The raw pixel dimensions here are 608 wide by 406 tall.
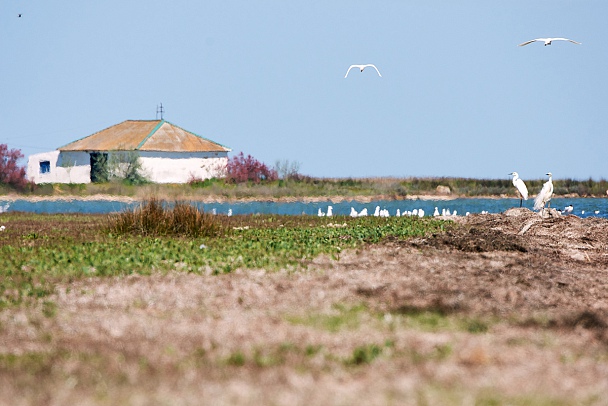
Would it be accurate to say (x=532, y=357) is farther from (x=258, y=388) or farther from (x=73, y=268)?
(x=73, y=268)

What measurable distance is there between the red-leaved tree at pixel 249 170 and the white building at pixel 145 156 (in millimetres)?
710

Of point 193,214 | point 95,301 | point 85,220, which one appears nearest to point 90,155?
point 85,220

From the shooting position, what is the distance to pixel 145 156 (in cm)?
6581

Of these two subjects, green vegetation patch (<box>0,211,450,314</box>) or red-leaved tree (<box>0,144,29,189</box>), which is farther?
red-leaved tree (<box>0,144,29,189</box>)

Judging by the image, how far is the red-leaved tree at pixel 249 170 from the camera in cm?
6875

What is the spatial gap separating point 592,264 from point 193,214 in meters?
10.1

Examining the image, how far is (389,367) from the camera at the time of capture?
26.2 feet

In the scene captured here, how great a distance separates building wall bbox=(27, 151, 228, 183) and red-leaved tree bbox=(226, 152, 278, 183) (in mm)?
666

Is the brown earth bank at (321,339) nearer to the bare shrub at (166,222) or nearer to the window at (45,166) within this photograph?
the bare shrub at (166,222)

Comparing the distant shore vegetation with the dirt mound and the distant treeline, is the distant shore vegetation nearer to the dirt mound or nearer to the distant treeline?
the distant treeline

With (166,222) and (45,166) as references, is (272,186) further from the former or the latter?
(166,222)

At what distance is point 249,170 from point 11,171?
699 inches

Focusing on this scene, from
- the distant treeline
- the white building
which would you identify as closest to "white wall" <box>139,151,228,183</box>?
the white building

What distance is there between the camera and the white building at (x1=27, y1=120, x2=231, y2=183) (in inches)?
2606
